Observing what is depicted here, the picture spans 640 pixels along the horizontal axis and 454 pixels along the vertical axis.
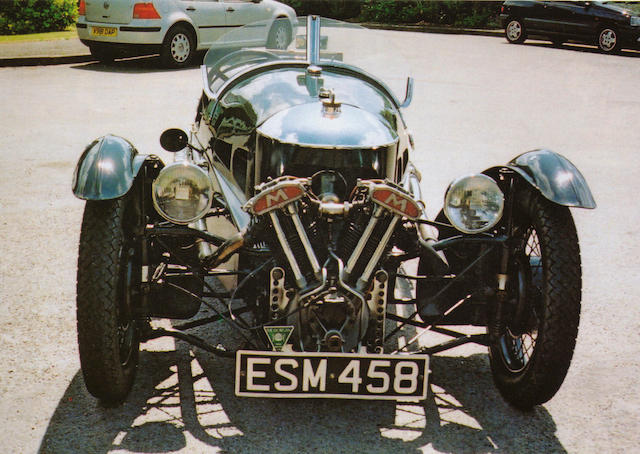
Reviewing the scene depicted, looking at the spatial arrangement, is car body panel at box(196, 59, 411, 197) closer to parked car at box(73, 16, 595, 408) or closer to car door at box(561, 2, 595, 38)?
parked car at box(73, 16, 595, 408)

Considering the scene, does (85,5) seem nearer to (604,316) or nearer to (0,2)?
(0,2)

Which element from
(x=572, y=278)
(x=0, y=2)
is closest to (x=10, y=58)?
(x=0, y=2)

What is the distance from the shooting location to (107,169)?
3.57 metres

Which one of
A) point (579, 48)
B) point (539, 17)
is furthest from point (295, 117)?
point (579, 48)

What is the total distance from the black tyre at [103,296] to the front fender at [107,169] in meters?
0.07

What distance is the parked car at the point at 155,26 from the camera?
13.2 meters

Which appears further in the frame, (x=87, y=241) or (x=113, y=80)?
(x=113, y=80)

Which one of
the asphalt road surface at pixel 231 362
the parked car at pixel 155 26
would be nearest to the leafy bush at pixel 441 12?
the parked car at pixel 155 26

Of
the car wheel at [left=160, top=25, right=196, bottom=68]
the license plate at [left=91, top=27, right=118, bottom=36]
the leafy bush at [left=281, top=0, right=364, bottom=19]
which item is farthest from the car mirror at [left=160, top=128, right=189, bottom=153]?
the leafy bush at [left=281, top=0, right=364, bottom=19]

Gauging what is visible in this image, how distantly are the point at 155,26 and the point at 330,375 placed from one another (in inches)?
436

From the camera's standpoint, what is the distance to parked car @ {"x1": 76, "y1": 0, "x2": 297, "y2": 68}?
13156 millimetres

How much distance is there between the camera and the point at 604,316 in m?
4.87

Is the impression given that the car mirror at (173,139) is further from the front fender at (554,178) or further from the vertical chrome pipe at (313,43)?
the front fender at (554,178)

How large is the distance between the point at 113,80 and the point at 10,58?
2.16m
